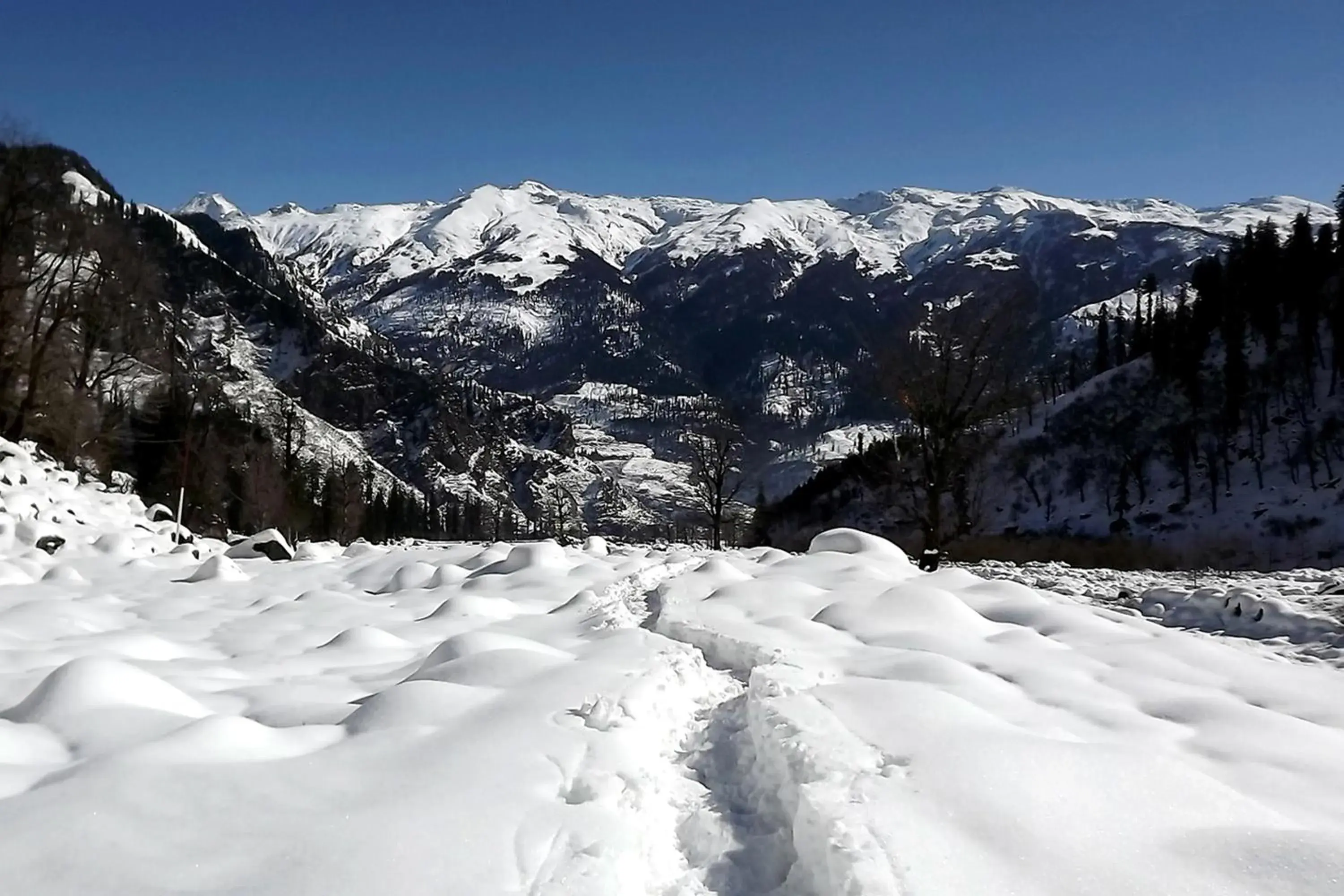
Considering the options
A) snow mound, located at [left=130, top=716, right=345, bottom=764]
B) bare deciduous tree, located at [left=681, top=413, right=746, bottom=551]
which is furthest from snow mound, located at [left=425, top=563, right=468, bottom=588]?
bare deciduous tree, located at [left=681, top=413, right=746, bottom=551]

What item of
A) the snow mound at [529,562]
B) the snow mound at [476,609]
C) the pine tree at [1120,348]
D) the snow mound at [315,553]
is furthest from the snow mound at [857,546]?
the pine tree at [1120,348]

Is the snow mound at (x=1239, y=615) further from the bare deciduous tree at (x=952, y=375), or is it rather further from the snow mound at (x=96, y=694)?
the snow mound at (x=96, y=694)

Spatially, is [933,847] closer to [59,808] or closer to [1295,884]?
[1295,884]

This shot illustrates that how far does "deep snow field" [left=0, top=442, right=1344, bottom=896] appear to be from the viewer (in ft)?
9.68

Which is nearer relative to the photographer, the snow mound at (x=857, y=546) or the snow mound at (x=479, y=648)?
the snow mound at (x=479, y=648)

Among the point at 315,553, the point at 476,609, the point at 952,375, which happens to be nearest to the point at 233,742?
the point at 476,609

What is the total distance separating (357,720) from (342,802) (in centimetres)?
112

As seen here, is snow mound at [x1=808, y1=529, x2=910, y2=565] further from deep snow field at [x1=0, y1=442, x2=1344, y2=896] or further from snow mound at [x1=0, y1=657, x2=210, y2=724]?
snow mound at [x1=0, y1=657, x2=210, y2=724]

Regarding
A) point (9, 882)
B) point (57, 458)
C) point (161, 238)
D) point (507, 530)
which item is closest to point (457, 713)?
point (9, 882)

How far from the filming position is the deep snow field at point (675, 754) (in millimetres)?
2951

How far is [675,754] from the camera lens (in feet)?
15.1

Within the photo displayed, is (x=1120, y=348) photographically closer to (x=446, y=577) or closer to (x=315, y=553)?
(x=315, y=553)

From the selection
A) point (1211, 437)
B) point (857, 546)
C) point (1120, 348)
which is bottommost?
point (857, 546)

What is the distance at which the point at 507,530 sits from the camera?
15388 cm
